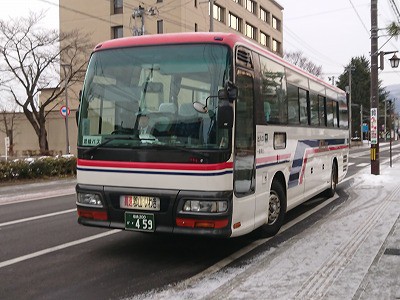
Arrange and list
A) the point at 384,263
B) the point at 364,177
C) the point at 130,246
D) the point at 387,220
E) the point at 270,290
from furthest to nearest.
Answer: the point at 364,177 → the point at 387,220 → the point at 130,246 → the point at 384,263 → the point at 270,290

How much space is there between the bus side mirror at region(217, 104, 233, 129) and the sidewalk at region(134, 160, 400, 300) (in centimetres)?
181

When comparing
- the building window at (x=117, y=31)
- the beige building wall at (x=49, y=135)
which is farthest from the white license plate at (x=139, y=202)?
the building window at (x=117, y=31)

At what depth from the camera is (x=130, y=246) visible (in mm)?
6906

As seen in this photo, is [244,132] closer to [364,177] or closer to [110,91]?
[110,91]

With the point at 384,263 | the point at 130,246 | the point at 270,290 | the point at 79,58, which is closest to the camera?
the point at 270,290

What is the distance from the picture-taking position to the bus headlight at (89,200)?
6.03m

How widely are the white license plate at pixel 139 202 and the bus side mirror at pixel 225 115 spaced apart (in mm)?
1264

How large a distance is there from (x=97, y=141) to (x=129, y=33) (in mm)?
40976

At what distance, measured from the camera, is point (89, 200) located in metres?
6.13

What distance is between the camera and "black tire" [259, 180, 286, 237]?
7219 mm

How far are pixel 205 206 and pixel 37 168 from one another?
14225mm

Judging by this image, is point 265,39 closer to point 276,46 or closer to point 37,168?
point 276,46

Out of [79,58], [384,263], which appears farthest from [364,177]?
[79,58]

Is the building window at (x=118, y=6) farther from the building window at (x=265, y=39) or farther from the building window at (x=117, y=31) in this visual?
the building window at (x=265, y=39)
